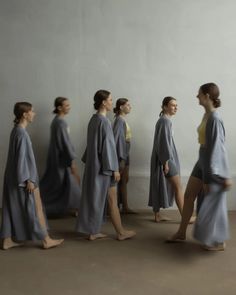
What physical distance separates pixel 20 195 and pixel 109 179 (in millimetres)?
859

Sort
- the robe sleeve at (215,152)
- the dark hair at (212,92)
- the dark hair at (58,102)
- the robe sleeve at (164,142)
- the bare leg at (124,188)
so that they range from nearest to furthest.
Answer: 1. the robe sleeve at (215,152)
2. the dark hair at (212,92)
3. the robe sleeve at (164,142)
4. the dark hair at (58,102)
5. the bare leg at (124,188)

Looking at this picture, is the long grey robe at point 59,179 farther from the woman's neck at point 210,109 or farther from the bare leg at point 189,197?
the woman's neck at point 210,109

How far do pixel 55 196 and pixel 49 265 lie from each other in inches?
58.8

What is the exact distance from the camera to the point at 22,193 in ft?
12.0

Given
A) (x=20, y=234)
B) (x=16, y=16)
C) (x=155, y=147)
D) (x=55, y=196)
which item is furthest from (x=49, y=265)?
(x=16, y=16)

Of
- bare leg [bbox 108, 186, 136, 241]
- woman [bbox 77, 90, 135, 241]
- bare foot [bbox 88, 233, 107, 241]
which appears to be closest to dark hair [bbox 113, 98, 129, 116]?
woman [bbox 77, 90, 135, 241]

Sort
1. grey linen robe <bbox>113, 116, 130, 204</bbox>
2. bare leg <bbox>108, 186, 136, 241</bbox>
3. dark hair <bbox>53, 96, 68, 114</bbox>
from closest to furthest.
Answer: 1. bare leg <bbox>108, 186, 136, 241</bbox>
2. grey linen robe <bbox>113, 116, 130, 204</bbox>
3. dark hair <bbox>53, 96, 68, 114</bbox>

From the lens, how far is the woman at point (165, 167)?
430cm

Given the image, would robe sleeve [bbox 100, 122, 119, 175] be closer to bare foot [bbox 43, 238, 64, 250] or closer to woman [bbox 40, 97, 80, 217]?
bare foot [bbox 43, 238, 64, 250]

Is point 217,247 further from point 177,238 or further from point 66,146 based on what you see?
point 66,146

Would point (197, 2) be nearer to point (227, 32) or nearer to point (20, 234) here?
point (227, 32)

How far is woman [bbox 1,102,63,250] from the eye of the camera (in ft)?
11.7

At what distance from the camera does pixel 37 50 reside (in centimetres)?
496

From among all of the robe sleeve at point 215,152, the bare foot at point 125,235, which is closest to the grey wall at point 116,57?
the bare foot at point 125,235
